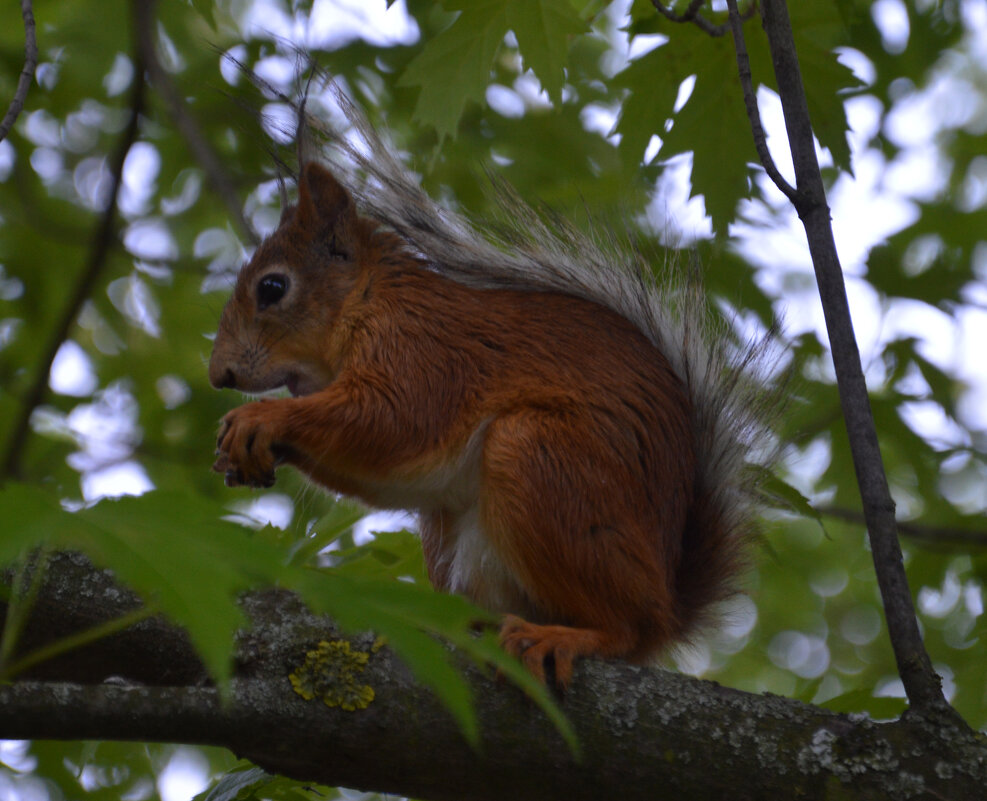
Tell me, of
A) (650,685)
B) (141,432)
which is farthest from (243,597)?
(141,432)

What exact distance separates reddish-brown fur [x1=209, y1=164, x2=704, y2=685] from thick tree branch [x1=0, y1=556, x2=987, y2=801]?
0.19 meters

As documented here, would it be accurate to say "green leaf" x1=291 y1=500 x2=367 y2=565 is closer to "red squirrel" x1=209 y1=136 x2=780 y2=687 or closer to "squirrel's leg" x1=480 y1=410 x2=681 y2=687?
"red squirrel" x1=209 y1=136 x2=780 y2=687

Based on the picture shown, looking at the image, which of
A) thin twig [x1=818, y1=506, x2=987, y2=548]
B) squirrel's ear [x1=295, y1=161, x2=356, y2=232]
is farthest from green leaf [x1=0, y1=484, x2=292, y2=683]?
thin twig [x1=818, y1=506, x2=987, y2=548]

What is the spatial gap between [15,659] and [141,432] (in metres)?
2.64

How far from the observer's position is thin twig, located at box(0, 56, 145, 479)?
128 inches

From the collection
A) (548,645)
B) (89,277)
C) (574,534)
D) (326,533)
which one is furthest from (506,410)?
(89,277)

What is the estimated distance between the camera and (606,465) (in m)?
2.17

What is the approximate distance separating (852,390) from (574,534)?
625mm

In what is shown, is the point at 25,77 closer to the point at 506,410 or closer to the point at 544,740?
the point at 506,410

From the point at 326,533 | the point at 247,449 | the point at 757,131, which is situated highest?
the point at 757,131

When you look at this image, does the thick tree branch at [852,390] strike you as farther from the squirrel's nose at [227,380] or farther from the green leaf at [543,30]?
the squirrel's nose at [227,380]

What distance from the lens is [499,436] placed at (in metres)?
2.16

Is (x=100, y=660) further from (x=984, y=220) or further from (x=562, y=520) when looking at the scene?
(x=984, y=220)

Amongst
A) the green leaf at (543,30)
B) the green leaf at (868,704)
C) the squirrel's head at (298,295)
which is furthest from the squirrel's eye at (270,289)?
the green leaf at (868,704)
